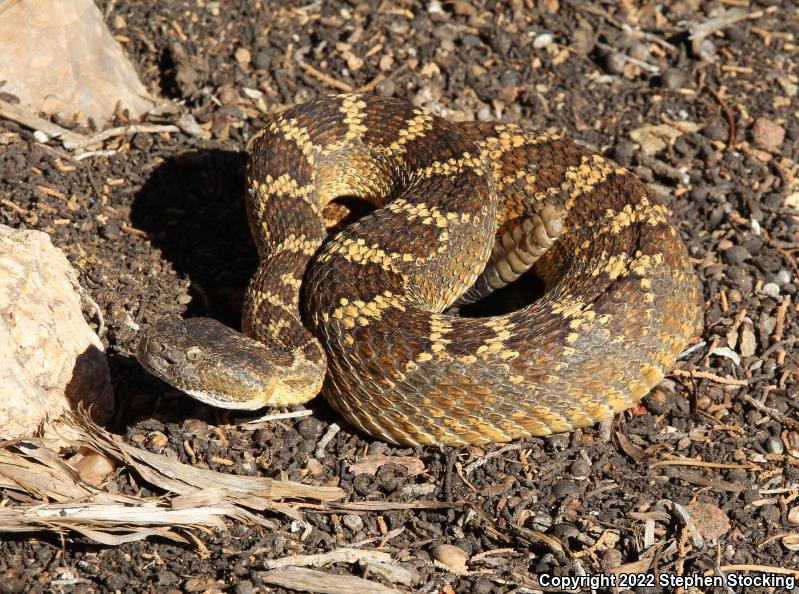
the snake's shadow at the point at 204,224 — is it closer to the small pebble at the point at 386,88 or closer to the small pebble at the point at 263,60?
the small pebble at the point at 263,60

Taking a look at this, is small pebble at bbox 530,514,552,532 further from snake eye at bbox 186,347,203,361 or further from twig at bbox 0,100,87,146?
twig at bbox 0,100,87,146

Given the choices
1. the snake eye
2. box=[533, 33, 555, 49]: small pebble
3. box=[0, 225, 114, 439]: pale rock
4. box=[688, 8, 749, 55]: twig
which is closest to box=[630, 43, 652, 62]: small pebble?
box=[688, 8, 749, 55]: twig

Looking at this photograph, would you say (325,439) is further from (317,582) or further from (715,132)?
(715,132)

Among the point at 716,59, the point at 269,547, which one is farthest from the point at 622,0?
the point at 269,547

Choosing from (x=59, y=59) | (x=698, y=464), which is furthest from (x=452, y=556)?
(x=59, y=59)

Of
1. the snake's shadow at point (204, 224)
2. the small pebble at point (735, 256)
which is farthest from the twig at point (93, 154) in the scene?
the small pebble at point (735, 256)

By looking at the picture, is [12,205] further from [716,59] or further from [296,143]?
[716,59]
